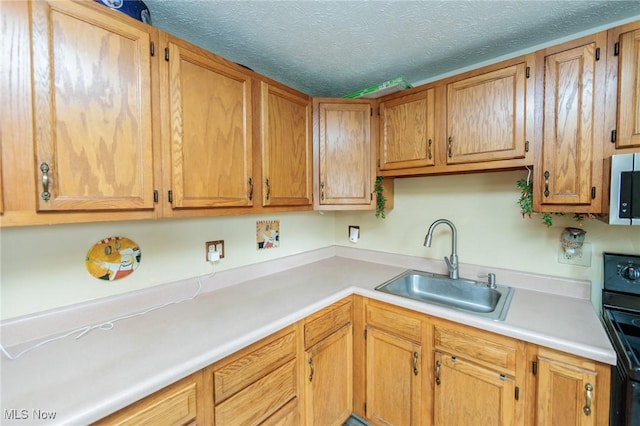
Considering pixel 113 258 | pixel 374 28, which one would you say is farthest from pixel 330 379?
pixel 374 28

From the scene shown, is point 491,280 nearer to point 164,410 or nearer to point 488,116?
point 488,116

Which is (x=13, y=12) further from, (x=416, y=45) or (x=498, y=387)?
(x=498, y=387)

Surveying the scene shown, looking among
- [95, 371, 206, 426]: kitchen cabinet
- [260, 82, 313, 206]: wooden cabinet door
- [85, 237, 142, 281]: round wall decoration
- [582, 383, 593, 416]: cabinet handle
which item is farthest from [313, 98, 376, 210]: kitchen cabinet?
[582, 383, 593, 416]: cabinet handle

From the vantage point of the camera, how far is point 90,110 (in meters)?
0.91

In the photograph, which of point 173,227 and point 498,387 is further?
point 173,227

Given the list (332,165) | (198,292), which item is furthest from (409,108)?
(198,292)

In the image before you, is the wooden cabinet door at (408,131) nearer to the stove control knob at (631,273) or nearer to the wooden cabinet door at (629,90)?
the wooden cabinet door at (629,90)

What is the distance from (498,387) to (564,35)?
176 centimetres

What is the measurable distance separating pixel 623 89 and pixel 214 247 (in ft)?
6.67

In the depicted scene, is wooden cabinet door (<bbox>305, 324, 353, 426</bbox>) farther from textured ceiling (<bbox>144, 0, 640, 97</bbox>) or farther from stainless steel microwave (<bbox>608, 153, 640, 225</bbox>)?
textured ceiling (<bbox>144, 0, 640, 97</bbox>)

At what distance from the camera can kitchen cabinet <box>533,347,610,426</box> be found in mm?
966

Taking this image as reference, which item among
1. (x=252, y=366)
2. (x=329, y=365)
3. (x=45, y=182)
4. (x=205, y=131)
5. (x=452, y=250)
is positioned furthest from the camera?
(x=452, y=250)

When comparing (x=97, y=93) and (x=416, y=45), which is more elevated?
(x=416, y=45)

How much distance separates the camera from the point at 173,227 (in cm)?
143
